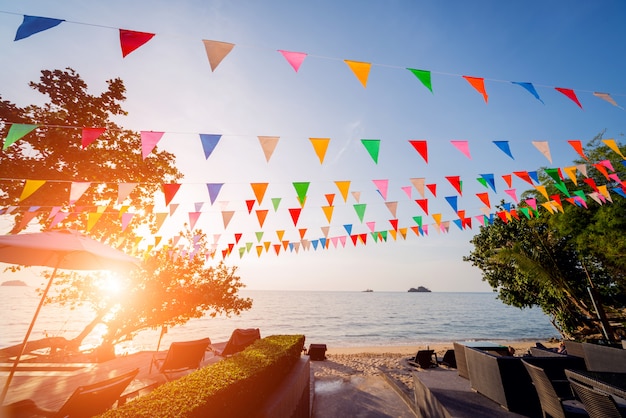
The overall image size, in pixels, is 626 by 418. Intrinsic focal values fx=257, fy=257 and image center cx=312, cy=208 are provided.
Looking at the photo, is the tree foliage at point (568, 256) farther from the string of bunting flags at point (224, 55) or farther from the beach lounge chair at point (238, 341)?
the beach lounge chair at point (238, 341)

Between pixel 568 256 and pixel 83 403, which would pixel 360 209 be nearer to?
pixel 83 403

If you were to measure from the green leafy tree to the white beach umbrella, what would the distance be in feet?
6.36

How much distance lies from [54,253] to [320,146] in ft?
15.3

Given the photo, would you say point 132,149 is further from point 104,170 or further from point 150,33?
point 150,33

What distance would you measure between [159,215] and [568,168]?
10.1 metres

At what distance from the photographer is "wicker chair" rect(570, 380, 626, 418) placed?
2.62 meters

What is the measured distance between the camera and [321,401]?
612cm

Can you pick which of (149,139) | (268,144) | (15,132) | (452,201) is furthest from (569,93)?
(15,132)

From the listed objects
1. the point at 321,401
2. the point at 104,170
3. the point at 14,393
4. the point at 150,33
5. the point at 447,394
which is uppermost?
the point at 104,170

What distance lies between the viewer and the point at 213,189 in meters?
5.38

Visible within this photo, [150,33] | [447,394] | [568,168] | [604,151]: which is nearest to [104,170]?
[150,33]

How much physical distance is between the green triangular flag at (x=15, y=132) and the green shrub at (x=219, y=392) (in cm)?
421

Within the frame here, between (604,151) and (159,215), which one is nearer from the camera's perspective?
(159,215)

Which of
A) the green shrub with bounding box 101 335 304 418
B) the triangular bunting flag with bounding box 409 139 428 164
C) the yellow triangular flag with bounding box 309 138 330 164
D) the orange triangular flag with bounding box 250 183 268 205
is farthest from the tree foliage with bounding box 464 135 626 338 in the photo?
the green shrub with bounding box 101 335 304 418
